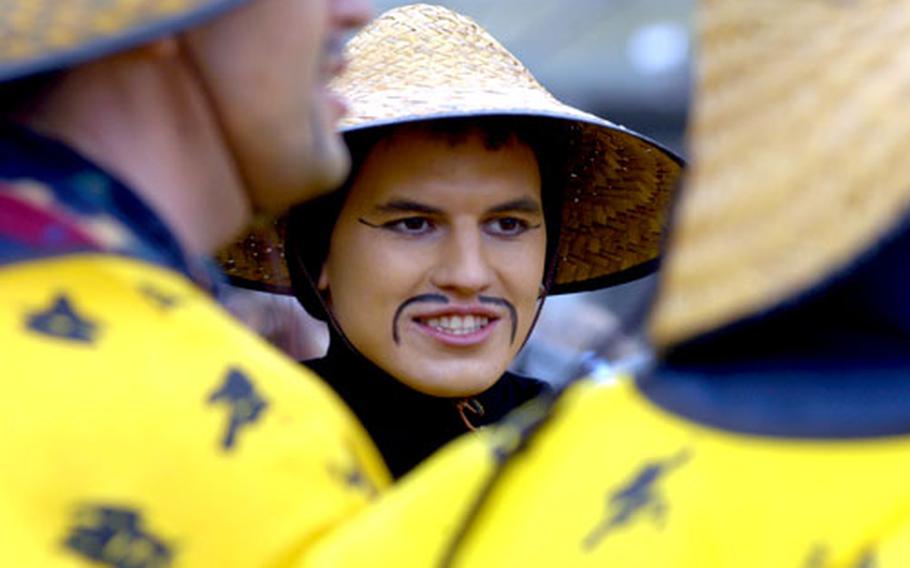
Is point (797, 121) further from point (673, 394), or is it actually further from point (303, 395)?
point (303, 395)

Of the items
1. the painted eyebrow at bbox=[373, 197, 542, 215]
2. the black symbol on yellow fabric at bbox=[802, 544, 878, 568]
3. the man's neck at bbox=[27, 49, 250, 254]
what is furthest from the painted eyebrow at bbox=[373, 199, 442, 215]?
the black symbol on yellow fabric at bbox=[802, 544, 878, 568]

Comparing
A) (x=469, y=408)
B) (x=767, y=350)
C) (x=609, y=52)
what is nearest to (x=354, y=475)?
(x=767, y=350)

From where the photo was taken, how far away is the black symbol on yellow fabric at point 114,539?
4.60ft

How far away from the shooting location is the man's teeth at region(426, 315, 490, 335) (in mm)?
2592

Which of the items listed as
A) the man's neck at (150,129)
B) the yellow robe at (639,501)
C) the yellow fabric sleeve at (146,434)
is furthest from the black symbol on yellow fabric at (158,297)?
the yellow robe at (639,501)

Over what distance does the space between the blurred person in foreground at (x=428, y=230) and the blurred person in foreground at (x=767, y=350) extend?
1.15 meters

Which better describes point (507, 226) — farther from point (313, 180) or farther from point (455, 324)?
point (313, 180)

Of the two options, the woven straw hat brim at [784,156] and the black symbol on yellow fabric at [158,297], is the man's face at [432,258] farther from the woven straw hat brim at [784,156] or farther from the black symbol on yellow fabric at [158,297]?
the woven straw hat brim at [784,156]

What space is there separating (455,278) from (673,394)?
121cm

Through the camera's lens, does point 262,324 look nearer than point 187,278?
No

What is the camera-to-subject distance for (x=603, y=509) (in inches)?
53.9

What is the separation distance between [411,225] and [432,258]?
58 millimetres

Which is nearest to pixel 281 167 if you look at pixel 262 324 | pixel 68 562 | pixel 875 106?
pixel 68 562

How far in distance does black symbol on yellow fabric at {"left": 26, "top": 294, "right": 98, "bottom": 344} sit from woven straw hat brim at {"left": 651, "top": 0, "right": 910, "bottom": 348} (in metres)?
0.44
